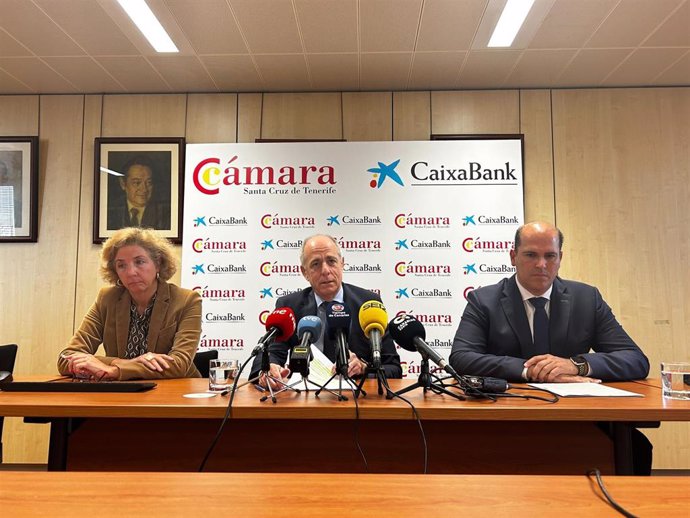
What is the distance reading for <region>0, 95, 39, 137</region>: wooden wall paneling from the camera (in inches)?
169

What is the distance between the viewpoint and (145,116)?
4.29m

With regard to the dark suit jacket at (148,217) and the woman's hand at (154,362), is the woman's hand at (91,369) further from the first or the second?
the dark suit jacket at (148,217)

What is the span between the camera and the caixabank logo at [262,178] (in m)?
4.14

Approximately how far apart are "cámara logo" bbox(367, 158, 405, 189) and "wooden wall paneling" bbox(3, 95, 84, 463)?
233 centimetres

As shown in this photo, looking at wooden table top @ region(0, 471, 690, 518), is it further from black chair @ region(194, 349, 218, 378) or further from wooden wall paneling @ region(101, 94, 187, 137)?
wooden wall paneling @ region(101, 94, 187, 137)

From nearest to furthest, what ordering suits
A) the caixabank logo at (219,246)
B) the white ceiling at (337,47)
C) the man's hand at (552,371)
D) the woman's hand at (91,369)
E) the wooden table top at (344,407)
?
the wooden table top at (344,407) < the man's hand at (552,371) < the woman's hand at (91,369) < the white ceiling at (337,47) < the caixabank logo at (219,246)

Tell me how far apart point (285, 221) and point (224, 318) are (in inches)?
34.0

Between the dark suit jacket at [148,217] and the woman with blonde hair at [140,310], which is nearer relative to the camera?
the woman with blonde hair at [140,310]

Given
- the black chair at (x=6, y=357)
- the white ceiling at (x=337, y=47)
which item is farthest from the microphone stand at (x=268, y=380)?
the white ceiling at (x=337, y=47)

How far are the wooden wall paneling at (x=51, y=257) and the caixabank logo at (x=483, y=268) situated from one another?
9.96 ft

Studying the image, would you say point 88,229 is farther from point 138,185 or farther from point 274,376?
point 274,376

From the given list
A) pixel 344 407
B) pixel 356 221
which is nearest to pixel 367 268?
pixel 356 221

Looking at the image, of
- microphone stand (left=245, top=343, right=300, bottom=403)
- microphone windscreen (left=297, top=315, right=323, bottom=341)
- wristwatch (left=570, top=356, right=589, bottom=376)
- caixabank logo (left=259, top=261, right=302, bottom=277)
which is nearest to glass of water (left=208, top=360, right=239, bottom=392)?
microphone stand (left=245, top=343, right=300, bottom=403)

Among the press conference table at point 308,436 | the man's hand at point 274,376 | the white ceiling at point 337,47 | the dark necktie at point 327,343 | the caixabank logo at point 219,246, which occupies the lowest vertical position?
the press conference table at point 308,436
